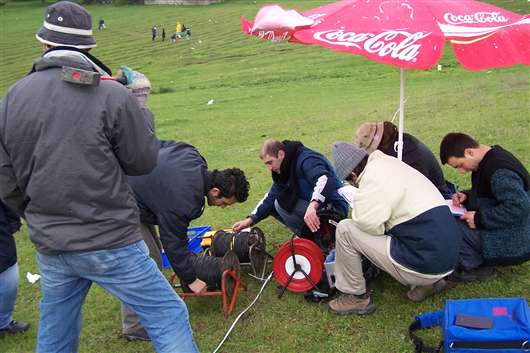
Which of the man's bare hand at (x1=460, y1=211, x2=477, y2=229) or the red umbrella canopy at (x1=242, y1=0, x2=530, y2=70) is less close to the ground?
the red umbrella canopy at (x1=242, y1=0, x2=530, y2=70)

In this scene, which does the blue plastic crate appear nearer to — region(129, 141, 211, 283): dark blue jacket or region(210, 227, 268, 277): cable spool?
region(210, 227, 268, 277): cable spool

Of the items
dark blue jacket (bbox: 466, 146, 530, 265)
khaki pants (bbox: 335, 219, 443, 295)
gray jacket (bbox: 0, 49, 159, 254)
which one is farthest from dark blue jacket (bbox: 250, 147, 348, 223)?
gray jacket (bbox: 0, 49, 159, 254)

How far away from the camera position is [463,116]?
1069cm

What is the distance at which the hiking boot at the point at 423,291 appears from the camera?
173 inches

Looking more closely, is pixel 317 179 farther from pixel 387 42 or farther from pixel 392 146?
pixel 387 42

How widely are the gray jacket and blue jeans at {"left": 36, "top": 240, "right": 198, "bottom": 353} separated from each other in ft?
0.33

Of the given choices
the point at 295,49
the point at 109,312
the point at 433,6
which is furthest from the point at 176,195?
the point at 295,49

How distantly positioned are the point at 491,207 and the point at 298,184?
72.7 inches

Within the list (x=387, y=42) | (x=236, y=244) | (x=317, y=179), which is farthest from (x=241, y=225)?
(x=387, y=42)

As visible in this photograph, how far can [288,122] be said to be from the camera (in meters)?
13.4

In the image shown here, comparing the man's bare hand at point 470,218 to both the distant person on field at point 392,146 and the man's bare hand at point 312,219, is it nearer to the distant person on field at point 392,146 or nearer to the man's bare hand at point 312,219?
the distant person on field at point 392,146

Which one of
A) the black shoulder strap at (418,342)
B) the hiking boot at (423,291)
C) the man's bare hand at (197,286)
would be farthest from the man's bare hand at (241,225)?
the black shoulder strap at (418,342)

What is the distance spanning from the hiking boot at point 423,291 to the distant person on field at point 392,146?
1002mm

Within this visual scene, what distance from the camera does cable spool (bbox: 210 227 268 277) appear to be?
198 inches
